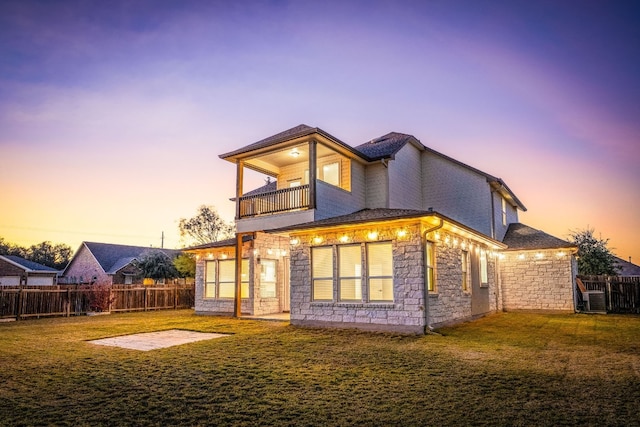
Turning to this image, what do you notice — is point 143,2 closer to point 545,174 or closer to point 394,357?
point 394,357

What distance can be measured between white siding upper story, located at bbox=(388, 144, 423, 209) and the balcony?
3712 millimetres

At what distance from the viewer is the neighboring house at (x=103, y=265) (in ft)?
119

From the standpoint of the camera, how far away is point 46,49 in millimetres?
12172

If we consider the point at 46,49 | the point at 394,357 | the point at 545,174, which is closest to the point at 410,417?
the point at 394,357

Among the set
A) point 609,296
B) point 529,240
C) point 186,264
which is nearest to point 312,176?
point 529,240

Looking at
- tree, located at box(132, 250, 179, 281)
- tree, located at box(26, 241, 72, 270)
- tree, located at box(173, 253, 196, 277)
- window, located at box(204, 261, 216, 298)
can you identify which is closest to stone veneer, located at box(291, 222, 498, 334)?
window, located at box(204, 261, 216, 298)

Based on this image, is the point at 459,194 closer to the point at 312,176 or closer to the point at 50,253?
the point at 312,176

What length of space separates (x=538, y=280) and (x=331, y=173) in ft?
33.1

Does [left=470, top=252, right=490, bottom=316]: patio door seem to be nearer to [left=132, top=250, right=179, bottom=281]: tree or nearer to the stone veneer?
the stone veneer

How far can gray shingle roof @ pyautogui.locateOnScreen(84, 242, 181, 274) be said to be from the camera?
121 feet

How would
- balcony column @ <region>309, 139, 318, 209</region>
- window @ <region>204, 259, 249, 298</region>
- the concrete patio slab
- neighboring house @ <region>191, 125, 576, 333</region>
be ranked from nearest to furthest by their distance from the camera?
the concrete patio slab
neighboring house @ <region>191, 125, 576, 333</region>
balcony column @ <region>309, 139, 318, 209</region>
window @ <region>204, 259, 249, 298</region>

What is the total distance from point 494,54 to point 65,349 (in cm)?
1488

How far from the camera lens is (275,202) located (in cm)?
1359

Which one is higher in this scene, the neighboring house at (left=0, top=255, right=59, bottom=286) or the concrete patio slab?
the neighboring house at (left=0, top=255, right=59, bottom=286)
